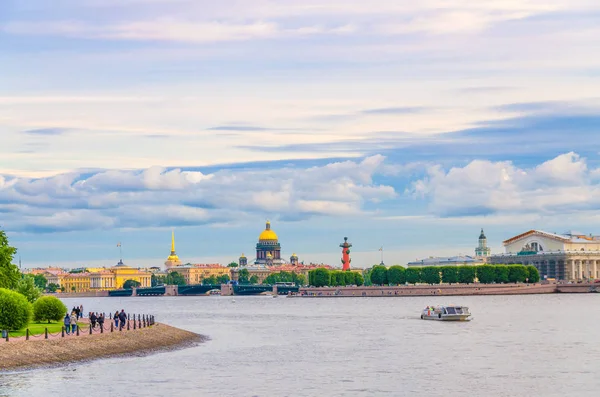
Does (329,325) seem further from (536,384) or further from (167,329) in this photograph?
(536,384)

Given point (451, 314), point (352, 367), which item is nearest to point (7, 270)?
point (352, 367)

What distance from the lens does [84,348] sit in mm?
55344

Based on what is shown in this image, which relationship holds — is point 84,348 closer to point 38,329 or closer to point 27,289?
point 38,329

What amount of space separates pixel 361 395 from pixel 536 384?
26.9 ft

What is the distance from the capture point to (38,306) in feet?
222

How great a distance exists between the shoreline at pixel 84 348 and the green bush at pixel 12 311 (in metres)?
2.71

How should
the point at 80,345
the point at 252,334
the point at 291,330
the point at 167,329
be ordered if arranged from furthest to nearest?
the point at 291,330
the point at 252,334
the point at 167,329
the point at 80,345

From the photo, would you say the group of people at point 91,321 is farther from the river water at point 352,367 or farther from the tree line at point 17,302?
the river water at point 352,367

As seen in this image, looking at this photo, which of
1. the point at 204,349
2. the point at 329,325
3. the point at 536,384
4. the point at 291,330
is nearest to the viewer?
the point at 536,384

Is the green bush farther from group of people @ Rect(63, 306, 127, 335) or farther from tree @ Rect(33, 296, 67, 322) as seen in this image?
tree @ Rect(33, 296, 67, 322)

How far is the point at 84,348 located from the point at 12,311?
392 cm

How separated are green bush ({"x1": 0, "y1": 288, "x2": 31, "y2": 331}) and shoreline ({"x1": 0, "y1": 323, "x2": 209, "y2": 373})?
2713 millimetres

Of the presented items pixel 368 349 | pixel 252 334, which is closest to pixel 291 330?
pixel 252 334

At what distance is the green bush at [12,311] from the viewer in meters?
55.2
